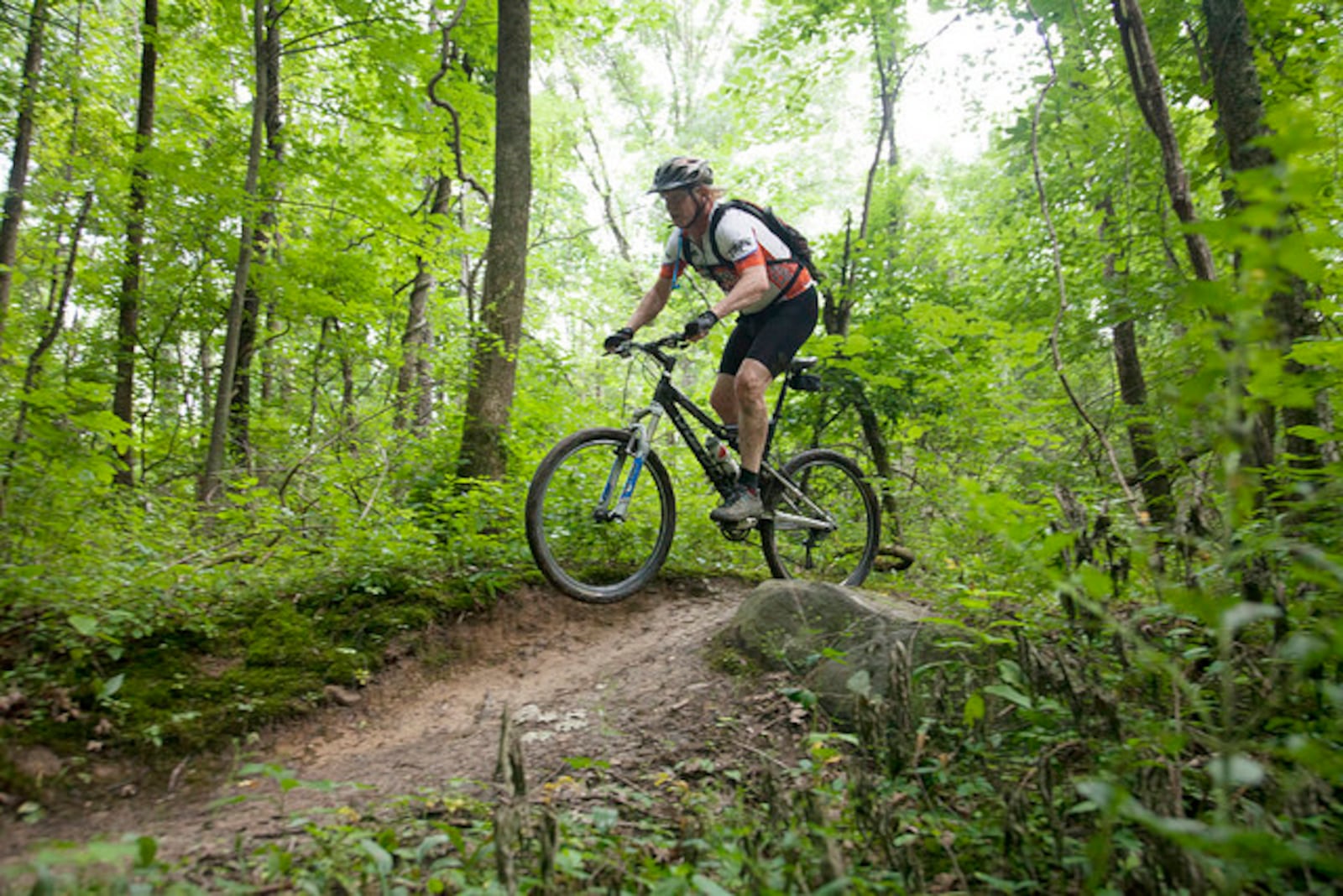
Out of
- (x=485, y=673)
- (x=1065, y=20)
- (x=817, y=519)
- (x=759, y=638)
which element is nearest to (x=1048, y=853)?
(x=759, y=638)

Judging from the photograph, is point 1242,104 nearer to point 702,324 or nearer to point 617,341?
point 702,324

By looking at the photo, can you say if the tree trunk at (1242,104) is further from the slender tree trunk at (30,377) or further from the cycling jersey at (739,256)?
the slender tree trunk at (30,377)

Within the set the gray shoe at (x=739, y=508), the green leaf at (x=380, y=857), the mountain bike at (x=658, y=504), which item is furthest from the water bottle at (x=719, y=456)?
the green leaf at (x=380, y=857)

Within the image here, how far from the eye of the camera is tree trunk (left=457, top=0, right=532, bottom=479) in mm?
5680

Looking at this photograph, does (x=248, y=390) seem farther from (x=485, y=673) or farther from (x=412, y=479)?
(x=485, y=673)

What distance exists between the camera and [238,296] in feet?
20.7

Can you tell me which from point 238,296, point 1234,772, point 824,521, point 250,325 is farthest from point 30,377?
point 1234,772

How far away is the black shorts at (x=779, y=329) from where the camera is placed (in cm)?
446

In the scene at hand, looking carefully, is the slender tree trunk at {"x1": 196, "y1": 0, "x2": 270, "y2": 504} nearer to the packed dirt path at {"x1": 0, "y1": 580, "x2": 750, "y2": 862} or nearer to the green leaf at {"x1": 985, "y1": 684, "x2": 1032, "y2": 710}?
the packed dirt path at {"x1": 0, "y1": 580, "x2": 750, "y2": 862}

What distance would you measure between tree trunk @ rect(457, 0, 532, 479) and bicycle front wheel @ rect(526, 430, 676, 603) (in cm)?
137

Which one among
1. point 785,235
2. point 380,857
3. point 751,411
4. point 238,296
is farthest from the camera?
point 238,296

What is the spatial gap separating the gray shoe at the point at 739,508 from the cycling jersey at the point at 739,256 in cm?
121

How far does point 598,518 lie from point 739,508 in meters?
0.95

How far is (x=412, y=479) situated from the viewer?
18.5ft
